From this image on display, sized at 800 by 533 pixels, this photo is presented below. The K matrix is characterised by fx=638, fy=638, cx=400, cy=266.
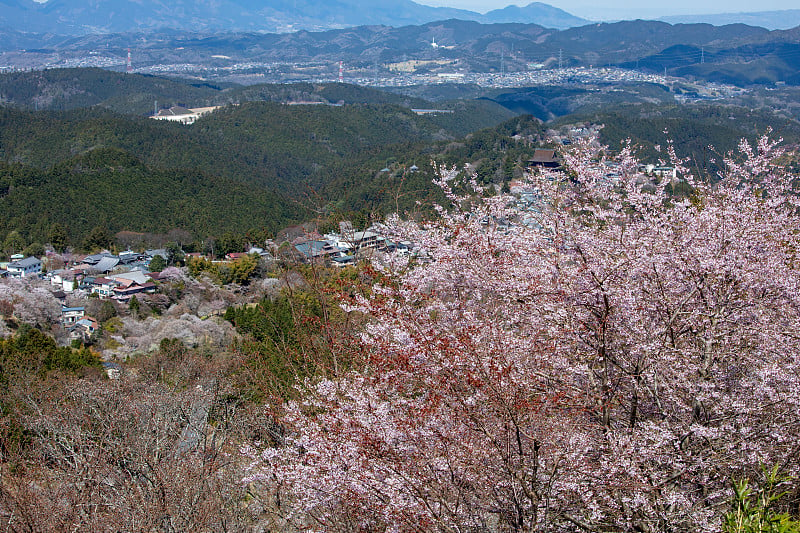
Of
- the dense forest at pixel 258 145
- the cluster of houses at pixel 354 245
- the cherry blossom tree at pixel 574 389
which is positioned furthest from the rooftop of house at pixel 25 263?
the cherry blossom tree at pixel 574 389

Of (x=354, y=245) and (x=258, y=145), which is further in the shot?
(x=258, y=145)

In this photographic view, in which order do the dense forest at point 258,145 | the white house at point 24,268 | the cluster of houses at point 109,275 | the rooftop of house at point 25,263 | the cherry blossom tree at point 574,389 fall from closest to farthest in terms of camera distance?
the cherry blossom tree at point 574,389, the cluster of houses at point 109,275, the white house at point 24,268, the rooftop of house at point 25,263, the dense forest at point 258,145

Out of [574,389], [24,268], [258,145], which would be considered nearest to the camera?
[574,389]

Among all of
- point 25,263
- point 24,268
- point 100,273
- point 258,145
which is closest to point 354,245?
point 100,273

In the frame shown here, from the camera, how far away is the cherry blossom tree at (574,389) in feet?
12.3

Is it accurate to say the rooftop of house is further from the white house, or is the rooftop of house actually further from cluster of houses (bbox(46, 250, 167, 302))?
cluster of houses (bbox(46, 250, 167, 302))

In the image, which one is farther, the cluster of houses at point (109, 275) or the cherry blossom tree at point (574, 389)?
the cluster of houses at point (109, 275)

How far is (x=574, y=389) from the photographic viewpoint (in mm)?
4051

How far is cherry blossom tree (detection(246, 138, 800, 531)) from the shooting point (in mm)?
3740

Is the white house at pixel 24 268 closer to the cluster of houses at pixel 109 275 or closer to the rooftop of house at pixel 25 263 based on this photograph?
the rooftop of house at pixel 25 263

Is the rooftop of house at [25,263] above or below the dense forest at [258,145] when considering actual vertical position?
below

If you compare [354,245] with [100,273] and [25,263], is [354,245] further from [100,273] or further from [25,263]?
[25,263]

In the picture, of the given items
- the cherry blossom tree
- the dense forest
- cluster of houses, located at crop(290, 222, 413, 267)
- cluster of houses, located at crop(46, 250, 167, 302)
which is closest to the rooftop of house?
cluster of houses, located at crop(46, 250, 167, 302)

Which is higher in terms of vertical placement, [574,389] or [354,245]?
[354,245]
